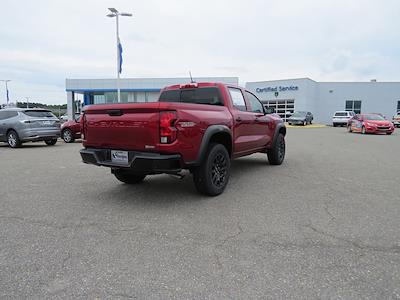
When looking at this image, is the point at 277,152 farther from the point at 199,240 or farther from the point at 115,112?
the point at 199,240

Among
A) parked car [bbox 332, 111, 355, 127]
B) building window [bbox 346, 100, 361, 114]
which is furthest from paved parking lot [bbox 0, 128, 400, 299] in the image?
building window [bbox 346, 100, 361, 114]

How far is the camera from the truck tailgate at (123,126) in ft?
13.8

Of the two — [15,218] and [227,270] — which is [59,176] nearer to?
[15,218]

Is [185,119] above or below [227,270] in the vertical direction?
above

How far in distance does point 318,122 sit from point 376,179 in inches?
1596

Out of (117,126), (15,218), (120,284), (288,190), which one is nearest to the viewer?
(120,284)

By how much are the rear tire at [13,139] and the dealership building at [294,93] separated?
25.7 meters

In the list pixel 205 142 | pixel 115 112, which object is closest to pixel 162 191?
pixel 205 142

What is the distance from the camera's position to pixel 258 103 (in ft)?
23.6

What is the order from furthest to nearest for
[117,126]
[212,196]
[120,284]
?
[212,196], [117,126], [120,284]

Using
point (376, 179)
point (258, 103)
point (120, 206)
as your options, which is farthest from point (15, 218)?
point (376, 179)

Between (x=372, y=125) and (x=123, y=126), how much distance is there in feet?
67.5

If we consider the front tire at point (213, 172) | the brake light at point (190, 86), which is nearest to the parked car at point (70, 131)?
the brake light at point (190, 86)

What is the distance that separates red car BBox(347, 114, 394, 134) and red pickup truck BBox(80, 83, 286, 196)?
18.0 m
